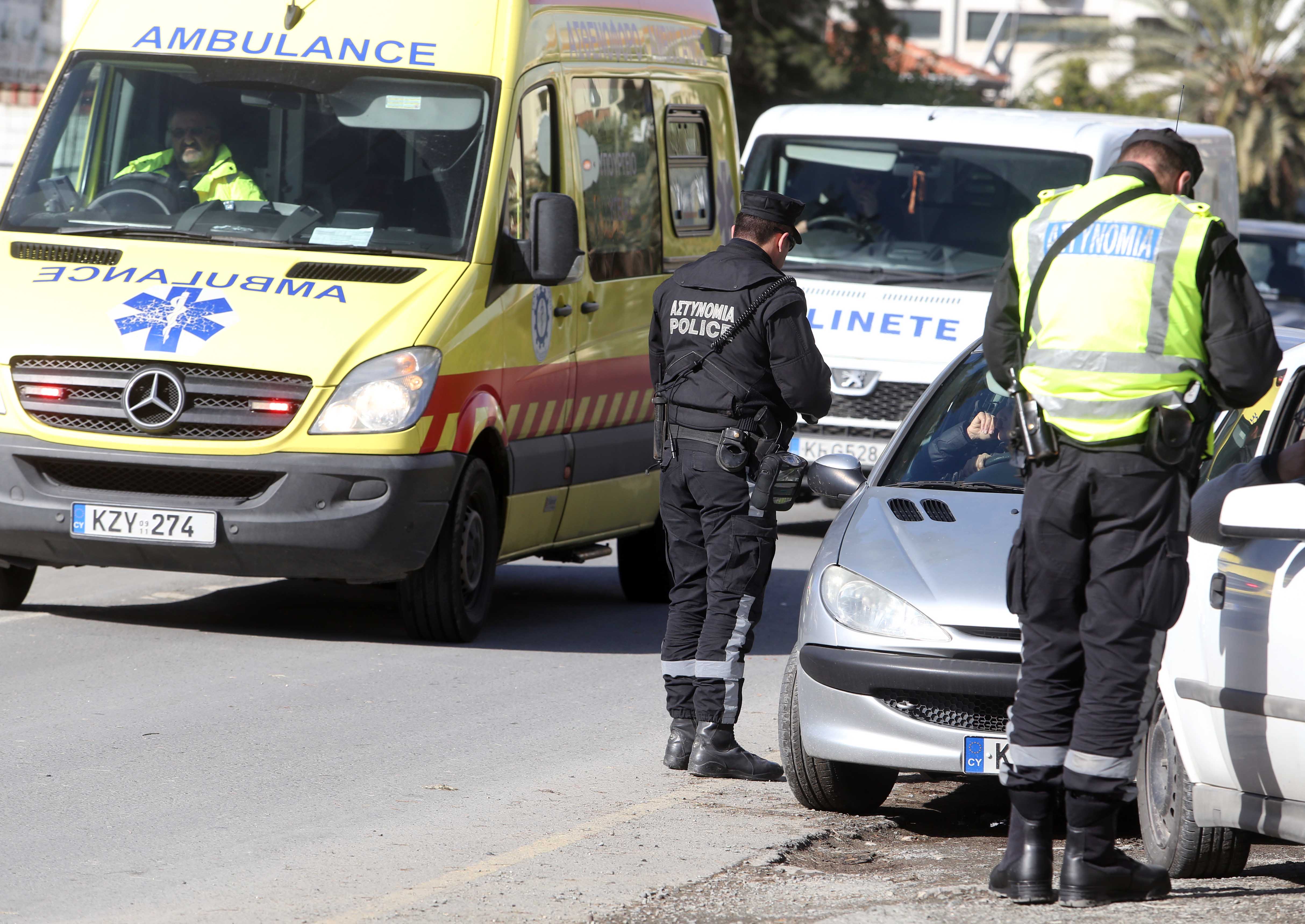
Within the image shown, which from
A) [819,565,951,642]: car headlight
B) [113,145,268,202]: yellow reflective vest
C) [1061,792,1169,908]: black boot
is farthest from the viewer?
[113,145,268,202]: yellow reflective vest

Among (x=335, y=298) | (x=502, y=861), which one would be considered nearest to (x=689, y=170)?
(x=335, y=298)

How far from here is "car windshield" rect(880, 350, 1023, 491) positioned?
639 cm

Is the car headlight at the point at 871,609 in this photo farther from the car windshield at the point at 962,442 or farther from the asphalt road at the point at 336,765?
the car windshield at the point at 962,442

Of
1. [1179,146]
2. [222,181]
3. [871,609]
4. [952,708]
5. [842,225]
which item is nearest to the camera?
[1179,146]

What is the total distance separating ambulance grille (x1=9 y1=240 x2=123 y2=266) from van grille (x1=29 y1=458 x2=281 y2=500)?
0.83 metres

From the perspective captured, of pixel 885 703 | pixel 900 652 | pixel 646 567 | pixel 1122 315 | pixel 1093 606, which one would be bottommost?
pixel 646 567

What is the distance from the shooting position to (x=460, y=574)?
26.8ft

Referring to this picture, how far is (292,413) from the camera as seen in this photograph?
7.58 m

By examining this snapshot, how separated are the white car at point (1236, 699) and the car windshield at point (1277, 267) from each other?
14072 mm

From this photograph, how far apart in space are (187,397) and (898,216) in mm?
5765

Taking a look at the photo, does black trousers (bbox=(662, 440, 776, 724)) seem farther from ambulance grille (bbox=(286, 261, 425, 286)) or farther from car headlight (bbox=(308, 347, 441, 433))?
ambulance grille (bbox=(286, 261, 425, 286))

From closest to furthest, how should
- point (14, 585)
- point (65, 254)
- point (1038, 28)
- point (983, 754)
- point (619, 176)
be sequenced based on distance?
point (983, 754)
point (65, 254)
point (14, 585)
point (619, 176)
point (1038, 28)

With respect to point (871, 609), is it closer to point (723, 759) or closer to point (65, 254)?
point (723, 759)

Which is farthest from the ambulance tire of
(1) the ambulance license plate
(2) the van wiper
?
(1) the ambulance license plate
